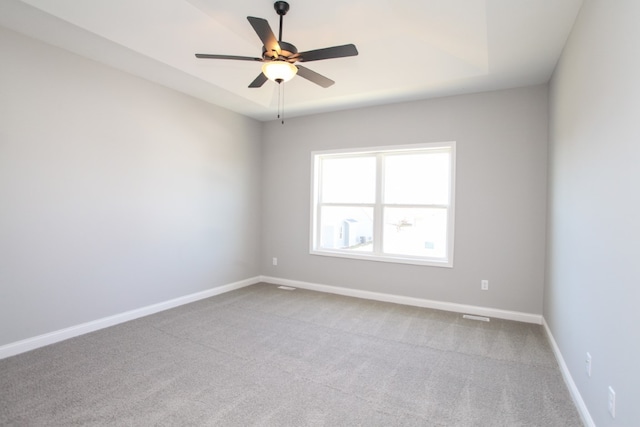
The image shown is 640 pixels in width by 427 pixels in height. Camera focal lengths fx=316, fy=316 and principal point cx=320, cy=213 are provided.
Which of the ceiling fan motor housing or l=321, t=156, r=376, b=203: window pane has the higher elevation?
the ceiling fan motor housing

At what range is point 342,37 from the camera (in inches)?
123

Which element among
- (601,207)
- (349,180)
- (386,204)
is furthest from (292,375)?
(349,180)

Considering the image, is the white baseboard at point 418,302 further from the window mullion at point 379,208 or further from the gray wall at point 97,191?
the gray wall at point 97,191

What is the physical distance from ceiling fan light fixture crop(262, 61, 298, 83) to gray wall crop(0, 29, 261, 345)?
79.2 inches

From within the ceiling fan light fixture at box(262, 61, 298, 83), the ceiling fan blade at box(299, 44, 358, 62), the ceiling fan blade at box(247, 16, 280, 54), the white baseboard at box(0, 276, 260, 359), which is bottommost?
the white baseboard at box(0, 276, 260, 359)

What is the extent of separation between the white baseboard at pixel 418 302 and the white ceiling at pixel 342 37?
2658mm

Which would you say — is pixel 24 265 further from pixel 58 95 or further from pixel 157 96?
pixel 157 96

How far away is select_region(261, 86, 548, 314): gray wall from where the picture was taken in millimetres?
3631

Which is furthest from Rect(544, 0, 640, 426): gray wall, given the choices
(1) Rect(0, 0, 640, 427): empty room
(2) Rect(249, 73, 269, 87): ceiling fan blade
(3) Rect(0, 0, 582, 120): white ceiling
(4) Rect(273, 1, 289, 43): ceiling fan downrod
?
(2) Rect(249, 73, 269, 87): ceiling fan blade

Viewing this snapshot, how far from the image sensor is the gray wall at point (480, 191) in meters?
3.63

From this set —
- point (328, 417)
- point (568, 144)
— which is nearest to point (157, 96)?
point (328, 417)

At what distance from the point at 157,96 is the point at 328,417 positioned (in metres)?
3.80

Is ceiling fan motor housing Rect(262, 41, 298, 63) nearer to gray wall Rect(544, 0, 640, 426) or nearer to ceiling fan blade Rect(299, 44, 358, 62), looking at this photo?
ceiling fan blade Rect(299, 44, 358, 62)

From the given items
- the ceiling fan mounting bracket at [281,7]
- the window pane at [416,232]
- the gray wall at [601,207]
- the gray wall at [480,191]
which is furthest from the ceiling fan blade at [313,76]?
the window pane at [416,232]
